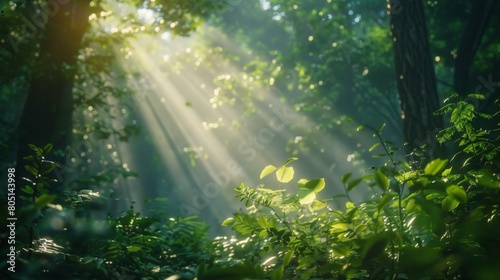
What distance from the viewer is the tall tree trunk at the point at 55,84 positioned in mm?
6186

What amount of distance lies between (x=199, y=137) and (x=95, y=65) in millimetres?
25861

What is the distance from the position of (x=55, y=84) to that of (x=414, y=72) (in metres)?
6.32

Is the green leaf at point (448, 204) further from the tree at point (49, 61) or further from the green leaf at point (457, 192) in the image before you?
the tree at point (49, 61)

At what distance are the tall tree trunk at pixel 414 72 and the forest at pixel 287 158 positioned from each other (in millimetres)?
16

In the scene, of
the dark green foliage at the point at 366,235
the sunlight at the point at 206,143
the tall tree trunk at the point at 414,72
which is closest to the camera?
the dark green foliage at the point at 366,235

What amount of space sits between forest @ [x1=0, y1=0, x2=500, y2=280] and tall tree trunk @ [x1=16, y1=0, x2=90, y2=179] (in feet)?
0.09

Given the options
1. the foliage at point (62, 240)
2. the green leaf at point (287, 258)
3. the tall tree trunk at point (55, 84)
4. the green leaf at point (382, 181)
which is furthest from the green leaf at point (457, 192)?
the tall tree trunk at point (55, 84)

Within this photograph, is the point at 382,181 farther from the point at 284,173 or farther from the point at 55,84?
the point at 55,84

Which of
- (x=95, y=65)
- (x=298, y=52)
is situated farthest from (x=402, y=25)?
(x=298, y=52)

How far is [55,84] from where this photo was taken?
21.1 ft

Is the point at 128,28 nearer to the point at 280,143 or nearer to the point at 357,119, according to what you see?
the point at 357,119

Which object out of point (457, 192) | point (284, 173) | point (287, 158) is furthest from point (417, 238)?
point (287, 158)

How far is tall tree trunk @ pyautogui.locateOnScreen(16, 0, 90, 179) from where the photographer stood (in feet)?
20.3

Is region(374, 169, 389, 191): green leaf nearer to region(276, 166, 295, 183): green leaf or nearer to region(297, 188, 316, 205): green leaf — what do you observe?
region(297, 188, 316, 205): green leaf
